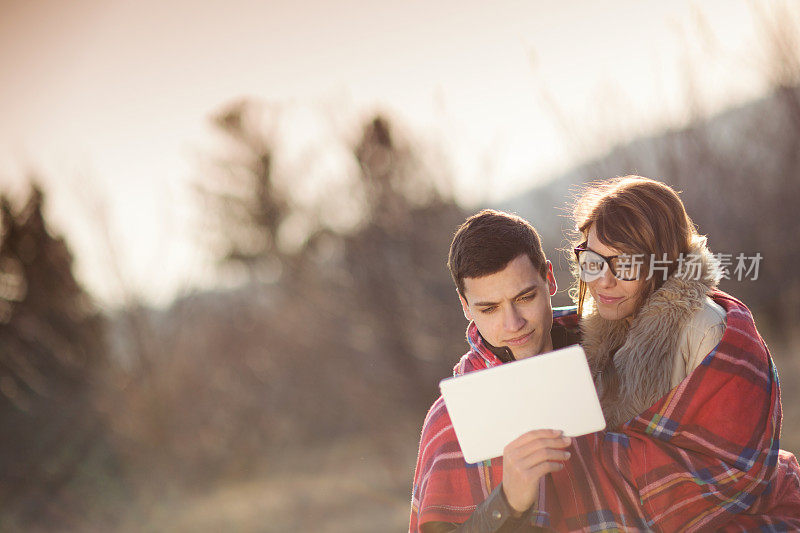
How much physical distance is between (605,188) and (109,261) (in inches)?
315

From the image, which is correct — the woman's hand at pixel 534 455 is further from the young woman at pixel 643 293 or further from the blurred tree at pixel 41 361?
the blurred tree at pixel 41 361

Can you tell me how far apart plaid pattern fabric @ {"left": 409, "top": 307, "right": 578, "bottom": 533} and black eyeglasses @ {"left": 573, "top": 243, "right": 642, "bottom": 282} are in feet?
1.64

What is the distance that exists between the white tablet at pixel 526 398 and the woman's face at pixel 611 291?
69cm

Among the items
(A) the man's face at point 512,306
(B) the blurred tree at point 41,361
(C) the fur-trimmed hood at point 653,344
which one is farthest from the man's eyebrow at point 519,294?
(B) the blurred tree at point 41,361

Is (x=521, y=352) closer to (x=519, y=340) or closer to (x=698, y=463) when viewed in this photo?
(x=519, y=340)

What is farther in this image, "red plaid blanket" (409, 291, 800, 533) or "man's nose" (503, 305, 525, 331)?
"man's nose" (503, 305, 525, 331)

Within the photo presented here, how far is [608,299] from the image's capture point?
2.74m

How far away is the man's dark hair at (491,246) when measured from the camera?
269cm

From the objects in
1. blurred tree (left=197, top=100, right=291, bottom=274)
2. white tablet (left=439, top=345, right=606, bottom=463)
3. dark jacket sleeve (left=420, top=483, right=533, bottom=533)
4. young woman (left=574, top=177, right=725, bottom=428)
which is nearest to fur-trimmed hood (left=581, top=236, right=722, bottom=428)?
young woman (left=574, top=177, right=725, bottom=428)

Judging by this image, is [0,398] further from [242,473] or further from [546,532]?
[546,532]

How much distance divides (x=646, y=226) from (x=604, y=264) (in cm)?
21

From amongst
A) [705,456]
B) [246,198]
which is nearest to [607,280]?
[705,456]

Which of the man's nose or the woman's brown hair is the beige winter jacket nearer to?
the woman's brown hair

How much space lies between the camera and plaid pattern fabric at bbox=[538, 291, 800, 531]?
231cm
